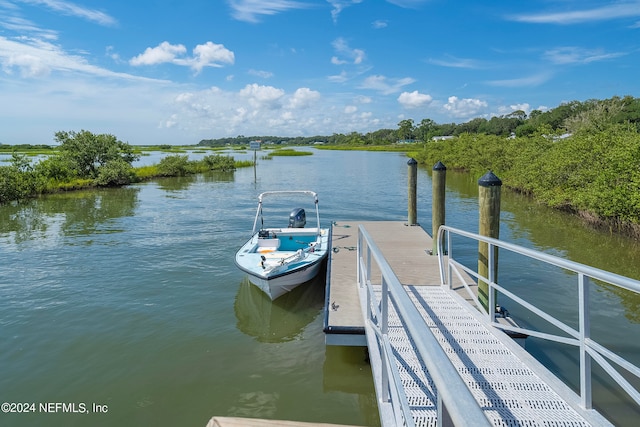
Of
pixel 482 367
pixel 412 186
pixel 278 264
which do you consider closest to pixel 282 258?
pixel 278 264

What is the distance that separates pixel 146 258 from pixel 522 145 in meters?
28.2

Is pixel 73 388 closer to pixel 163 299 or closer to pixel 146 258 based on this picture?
pixel 163 299

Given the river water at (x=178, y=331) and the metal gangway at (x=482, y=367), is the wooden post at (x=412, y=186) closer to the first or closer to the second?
the river water at (x=178, y=331)

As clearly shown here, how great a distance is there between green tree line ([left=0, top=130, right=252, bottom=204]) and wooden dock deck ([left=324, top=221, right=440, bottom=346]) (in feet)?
64.4

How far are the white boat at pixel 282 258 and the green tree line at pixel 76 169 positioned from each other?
61.5 ft

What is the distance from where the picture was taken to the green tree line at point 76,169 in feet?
74.9

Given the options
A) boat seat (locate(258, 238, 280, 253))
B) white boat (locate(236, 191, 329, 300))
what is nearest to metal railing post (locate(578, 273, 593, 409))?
white boat (locate(236, 191, 329, 300))

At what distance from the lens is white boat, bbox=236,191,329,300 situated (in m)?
8.09

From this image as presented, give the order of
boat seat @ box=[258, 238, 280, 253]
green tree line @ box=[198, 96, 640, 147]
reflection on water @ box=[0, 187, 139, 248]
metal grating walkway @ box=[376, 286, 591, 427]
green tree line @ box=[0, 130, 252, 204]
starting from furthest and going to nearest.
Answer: green tree line @ box=[198, 96, 640, 147] < green tree line @ box=[0, 130, 252, 204] < reflection on water @ box=[0, 187, 139, 248] < boat seat @ box=[258, 238, 280, 253] < metal grating walkway @ box=[376, 286, 591, 427]

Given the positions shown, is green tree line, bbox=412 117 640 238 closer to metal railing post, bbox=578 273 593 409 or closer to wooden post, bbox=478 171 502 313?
wooden post, bbox=478 171 502 313

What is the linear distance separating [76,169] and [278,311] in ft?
92.5

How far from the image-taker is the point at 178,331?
7.52m

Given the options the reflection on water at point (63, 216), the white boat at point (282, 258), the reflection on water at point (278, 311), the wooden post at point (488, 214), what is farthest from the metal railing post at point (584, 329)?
the reflection on water at point (63, 216)

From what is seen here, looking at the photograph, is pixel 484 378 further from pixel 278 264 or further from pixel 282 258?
pixel 282 258
